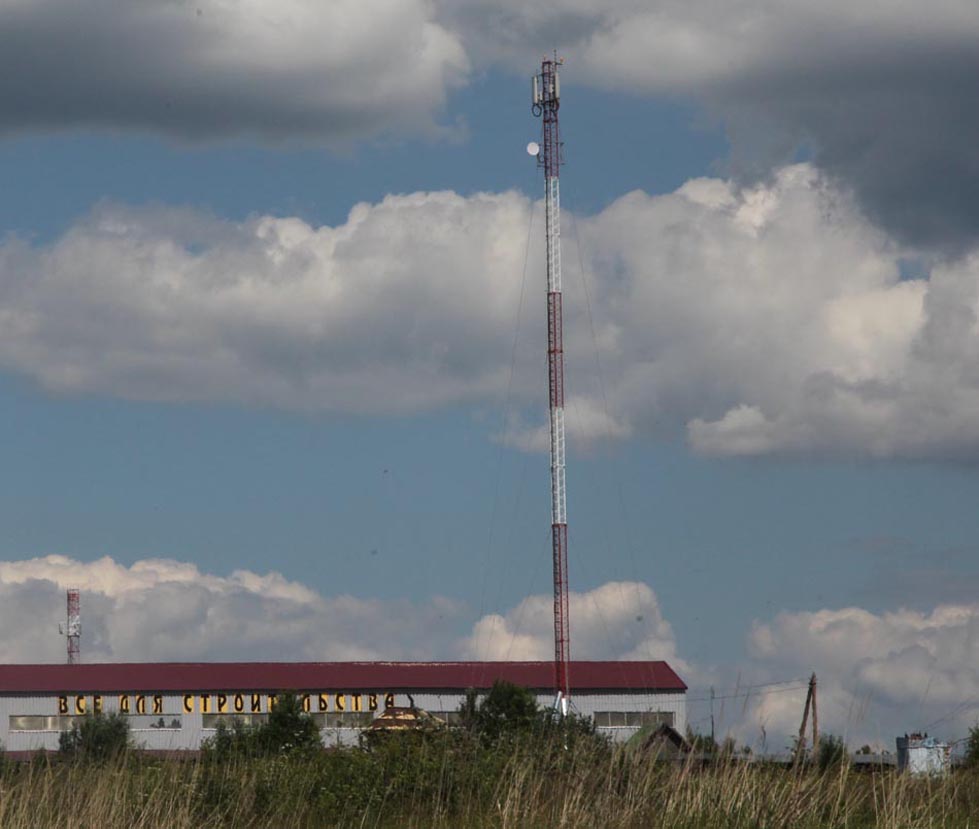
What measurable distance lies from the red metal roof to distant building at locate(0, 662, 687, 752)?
0.07 m

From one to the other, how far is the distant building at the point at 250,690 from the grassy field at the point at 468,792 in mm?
85716

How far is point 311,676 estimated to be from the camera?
115375mm

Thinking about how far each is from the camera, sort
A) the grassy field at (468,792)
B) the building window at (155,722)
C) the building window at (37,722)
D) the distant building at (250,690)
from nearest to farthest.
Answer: the grassy field at (468,792) → the building window at (37,722) → the distant building at (250,690) → the building window at (155,722)

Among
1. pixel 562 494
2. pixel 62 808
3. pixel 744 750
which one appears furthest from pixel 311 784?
pixel 562 494

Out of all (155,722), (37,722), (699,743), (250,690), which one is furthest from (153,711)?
(699,743)

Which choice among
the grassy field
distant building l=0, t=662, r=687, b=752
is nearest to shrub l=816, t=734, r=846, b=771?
the grassy field

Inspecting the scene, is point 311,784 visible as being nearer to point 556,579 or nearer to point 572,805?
point 572,805

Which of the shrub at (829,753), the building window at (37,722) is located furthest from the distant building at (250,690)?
the shrub at (829,753)

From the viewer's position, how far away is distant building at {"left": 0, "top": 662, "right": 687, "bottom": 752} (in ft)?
360

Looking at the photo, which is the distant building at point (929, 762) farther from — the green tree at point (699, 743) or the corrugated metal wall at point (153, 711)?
the corrugated metal wall at point (153, 711)

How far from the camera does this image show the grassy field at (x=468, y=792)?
19.5 m

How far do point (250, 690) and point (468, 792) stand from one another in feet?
305

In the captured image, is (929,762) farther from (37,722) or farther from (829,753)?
(37,722)

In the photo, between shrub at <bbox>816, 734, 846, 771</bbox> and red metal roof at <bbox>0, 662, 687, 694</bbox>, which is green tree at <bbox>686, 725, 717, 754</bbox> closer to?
shrub at <bbox>816, 734, 846, 771</bbox>
